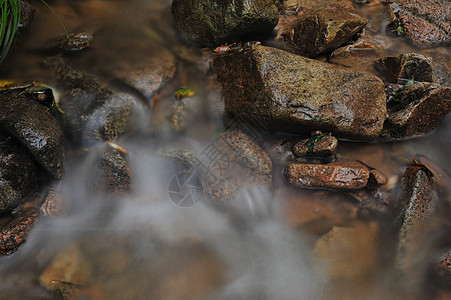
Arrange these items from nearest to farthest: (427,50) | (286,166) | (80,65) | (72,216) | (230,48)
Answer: (72,216) < (286,166) < (80,65) < (230,48) < (427,50)

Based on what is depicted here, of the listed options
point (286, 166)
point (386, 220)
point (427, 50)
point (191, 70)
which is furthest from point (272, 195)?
point (427, 50)

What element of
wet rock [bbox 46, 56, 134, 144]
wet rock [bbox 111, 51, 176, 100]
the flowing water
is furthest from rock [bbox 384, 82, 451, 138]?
wet rock [bbox 46, 56, 134, 144]

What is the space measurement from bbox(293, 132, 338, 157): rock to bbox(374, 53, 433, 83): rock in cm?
204

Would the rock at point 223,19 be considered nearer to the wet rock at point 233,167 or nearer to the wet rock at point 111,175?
the wet rock at point 233,167

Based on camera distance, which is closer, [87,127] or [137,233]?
[137,233]

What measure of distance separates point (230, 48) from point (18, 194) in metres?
3.91

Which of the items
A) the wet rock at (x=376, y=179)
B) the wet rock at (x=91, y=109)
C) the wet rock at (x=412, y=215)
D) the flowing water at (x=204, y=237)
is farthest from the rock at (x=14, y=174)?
the wet rock at (x=412, y=215)

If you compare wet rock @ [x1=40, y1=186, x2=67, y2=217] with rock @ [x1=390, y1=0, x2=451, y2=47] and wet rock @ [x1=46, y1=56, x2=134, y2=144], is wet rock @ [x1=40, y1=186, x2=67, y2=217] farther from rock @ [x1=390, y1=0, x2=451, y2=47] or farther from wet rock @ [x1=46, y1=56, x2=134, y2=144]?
rock @ [x1=390, y1=0, x2=451, y2=47]

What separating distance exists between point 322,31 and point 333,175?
8.64 feet

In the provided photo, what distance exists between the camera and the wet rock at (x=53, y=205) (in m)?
4.02

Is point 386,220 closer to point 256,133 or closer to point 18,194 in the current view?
point 256,133

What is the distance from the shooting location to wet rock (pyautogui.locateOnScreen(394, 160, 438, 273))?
3885 millimetres

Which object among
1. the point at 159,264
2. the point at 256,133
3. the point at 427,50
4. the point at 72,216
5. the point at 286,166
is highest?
the point at 427,50

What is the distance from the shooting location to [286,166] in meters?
4.41
